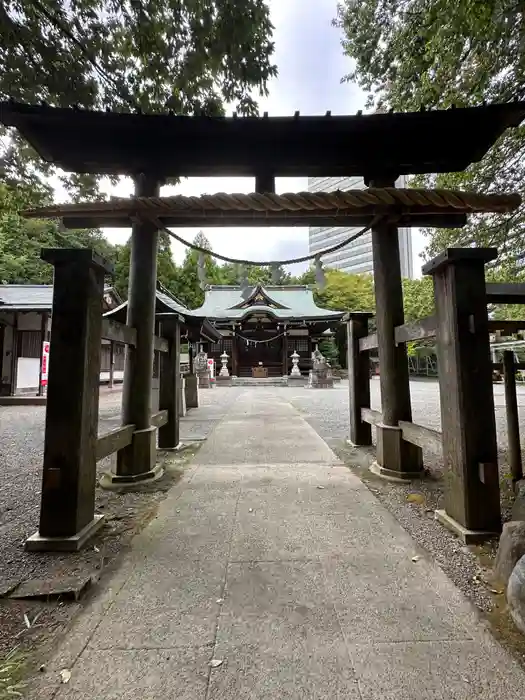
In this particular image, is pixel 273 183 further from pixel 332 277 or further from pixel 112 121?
pixel 332 277

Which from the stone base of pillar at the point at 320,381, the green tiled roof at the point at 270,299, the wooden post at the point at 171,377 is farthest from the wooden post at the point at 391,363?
the green tiled roof at the point at 270,299

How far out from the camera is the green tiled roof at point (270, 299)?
76.3 ft

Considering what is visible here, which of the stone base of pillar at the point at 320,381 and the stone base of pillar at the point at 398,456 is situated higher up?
the stone base of pillar at the point at 320,381

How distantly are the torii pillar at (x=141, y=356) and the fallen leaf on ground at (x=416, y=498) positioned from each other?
2.36 metres

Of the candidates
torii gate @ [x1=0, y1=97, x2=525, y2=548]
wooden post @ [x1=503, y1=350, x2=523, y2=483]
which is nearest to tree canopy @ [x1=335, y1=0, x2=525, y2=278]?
torii gate @ [x1=0, y1=97, x2=525, y2=548]

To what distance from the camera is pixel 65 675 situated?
44.1 inches

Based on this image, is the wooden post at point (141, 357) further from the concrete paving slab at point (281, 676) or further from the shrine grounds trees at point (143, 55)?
the concrete paving slab at point (281, 676)

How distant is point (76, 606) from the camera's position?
4.86ft

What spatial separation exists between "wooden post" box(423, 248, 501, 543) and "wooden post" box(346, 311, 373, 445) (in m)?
2.14

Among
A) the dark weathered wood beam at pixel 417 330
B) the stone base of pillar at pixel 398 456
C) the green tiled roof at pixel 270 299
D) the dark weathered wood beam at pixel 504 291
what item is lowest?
the stone base of pillar at pixel 398 456

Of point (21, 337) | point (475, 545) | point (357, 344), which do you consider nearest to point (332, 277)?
point (21, 337)

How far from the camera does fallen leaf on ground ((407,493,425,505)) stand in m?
2.69

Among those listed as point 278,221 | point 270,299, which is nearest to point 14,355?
point 278,221

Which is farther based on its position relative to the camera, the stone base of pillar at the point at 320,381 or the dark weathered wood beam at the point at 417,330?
the stone base of pillar at the point at 320,381
